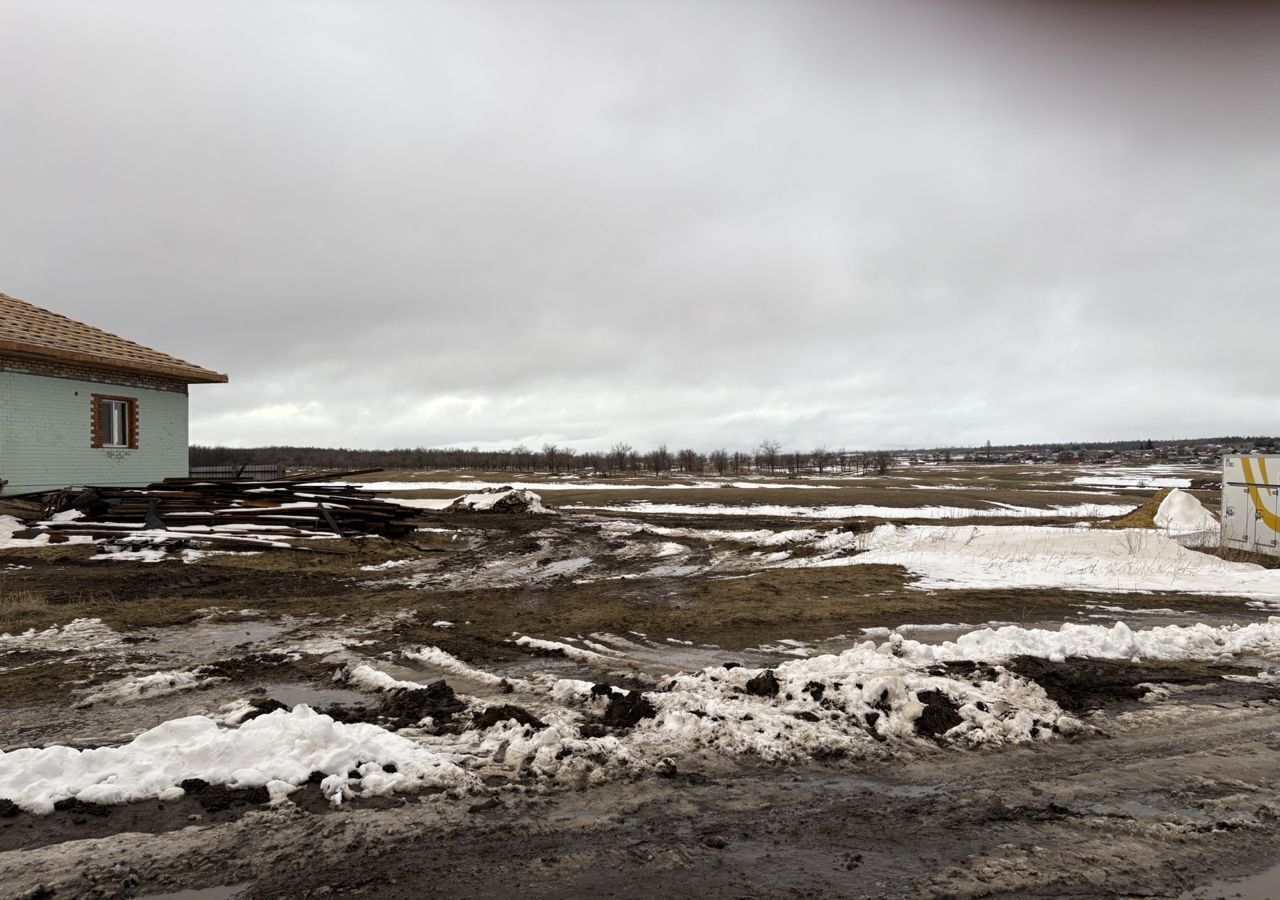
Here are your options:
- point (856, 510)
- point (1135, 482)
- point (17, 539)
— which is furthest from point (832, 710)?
point (1135, 482)

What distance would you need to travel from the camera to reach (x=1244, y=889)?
11.3 feet

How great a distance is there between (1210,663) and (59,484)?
2507 cm

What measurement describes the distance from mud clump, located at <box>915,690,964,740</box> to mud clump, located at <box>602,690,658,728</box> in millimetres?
2172

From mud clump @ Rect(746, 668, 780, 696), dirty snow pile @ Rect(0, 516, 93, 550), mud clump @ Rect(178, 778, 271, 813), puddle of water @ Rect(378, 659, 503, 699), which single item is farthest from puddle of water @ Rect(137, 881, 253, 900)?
dirty snow pile @ Rect(0, 516, 93, 550)

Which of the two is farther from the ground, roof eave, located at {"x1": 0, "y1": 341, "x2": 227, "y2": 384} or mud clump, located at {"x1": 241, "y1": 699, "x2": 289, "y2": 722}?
roof eave, located at {"x1": 0, "y1": 341, "x2": 227, "y2": 384}

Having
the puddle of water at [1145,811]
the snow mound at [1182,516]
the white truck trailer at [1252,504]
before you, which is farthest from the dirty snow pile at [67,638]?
the snow mound at [1182,516]

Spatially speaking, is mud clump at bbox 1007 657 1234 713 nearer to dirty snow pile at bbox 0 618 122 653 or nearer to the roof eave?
dirty snow pile at bbox 0 618 122 653

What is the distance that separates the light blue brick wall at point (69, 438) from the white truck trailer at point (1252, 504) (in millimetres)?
29730

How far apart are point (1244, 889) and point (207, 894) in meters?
5.18

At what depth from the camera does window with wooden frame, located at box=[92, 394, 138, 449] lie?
785 inches

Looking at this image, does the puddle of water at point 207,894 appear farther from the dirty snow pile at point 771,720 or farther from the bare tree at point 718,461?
the bare tree at point 718,461

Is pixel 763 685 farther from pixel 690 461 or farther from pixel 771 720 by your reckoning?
pixel 690 461

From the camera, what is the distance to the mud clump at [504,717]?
5.45 m

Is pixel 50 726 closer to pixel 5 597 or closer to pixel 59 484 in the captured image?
pixel 5 597
